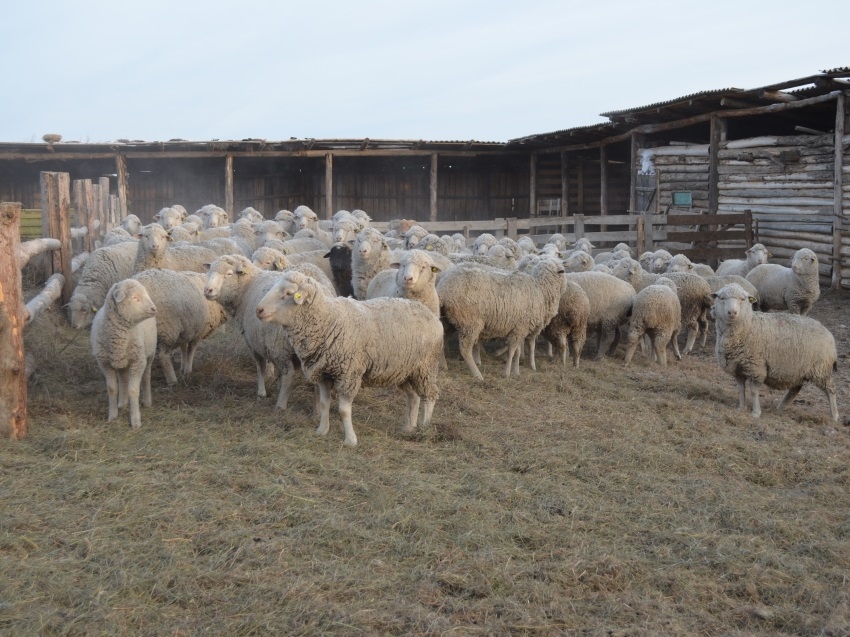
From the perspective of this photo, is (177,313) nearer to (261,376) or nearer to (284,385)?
(261,376)

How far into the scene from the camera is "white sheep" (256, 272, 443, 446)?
266 inches

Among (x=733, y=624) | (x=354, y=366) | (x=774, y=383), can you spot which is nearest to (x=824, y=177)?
(x=774, y=383)

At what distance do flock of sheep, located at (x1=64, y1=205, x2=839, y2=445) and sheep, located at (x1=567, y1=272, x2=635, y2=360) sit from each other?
0.02 meters

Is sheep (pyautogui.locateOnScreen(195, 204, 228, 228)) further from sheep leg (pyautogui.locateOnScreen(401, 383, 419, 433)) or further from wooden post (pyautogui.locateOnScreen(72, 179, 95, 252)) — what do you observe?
sheep leg (pyautogui.locateOnScreen(401, 383, 419, 433))

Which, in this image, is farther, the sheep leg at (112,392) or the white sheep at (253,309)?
the white sheep at (253,309)

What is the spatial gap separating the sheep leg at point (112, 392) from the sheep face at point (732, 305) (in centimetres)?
624

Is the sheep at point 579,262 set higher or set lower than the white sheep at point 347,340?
higher

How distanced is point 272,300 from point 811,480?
4496 mm

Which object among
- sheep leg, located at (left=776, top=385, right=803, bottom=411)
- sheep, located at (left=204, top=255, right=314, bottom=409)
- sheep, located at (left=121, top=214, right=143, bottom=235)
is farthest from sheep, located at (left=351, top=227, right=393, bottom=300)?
sheep, located at (left=121, top=214, right=143, bottom=235)

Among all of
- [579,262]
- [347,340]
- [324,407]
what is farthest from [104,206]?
[347,340]

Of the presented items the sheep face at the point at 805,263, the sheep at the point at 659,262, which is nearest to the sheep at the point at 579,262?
the sheep at the point at 659,262

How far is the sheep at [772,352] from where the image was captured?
8.88 meters

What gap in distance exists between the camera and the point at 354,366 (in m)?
6.81

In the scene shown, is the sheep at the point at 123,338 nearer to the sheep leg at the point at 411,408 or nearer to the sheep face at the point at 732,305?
the sheep leg at the point at 411,408
